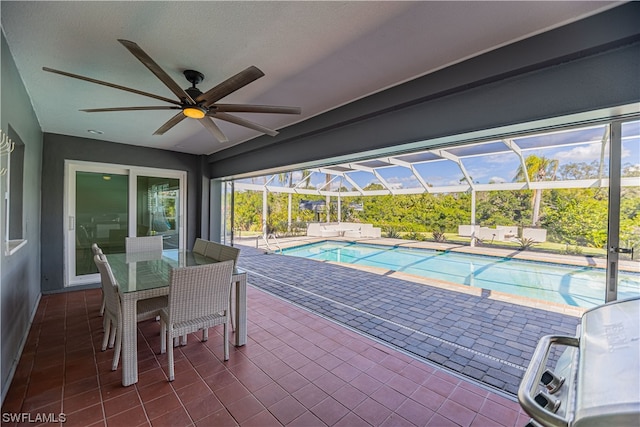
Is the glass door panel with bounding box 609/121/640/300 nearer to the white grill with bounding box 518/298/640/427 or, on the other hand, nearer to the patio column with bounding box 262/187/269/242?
the white grill with bounding box 518/298/640/427

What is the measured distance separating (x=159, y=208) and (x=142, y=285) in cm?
360

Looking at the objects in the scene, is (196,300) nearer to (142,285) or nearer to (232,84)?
(142,285)

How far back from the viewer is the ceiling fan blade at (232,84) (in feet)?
5.52

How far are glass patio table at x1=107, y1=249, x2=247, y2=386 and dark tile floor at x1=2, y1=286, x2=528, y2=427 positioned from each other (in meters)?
0.17

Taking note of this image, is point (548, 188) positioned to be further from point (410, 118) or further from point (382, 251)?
point (382, 251)

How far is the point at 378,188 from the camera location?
8.27 metres

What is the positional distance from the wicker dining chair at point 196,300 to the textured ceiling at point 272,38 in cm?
166

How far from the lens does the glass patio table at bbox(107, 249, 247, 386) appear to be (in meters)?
2.06

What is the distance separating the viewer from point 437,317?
11.3ft

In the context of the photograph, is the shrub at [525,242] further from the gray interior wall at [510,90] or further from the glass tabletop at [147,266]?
the glass tabletop at [147,266]

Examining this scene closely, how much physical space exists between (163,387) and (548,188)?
4412 millimetres

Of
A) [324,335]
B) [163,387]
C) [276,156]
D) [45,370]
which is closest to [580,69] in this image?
[324,335]

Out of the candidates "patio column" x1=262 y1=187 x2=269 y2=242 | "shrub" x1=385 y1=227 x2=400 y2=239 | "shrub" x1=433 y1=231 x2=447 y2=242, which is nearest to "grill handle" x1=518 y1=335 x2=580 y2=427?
"shrub" x1=433 y1=231 x2=447 y2=242

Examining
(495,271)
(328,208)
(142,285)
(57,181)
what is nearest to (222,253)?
(142,285)
